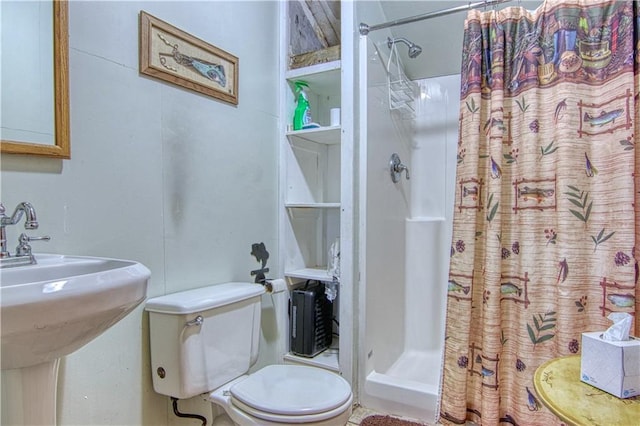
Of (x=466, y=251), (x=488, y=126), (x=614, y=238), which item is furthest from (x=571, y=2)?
(x=466, y=251)

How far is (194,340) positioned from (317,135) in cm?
116

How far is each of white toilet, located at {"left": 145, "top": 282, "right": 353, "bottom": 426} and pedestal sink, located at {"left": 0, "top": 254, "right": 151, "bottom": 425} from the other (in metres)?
0.35

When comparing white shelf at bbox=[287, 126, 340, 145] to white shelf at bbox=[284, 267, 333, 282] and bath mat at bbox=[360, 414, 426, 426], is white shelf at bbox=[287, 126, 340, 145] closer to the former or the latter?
white shelf at bbox=[284, 267, 333, 282]

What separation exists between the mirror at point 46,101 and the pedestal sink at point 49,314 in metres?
0.29

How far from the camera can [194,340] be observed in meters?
1.22

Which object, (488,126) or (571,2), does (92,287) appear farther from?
(571,2)

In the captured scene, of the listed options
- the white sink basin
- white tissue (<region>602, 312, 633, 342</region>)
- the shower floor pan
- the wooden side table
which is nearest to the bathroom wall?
the white sink basin

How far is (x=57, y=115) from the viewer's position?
1024 millimetres

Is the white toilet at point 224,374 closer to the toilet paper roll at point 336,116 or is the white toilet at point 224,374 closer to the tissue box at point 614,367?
the tissue box at point 614,367

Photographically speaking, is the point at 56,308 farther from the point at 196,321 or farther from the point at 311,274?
the point at 311,274

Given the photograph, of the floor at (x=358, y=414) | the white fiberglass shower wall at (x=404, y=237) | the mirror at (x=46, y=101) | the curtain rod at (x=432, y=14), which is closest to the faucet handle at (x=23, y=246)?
the mirror at (x=46, y=101)

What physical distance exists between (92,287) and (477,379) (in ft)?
4.81

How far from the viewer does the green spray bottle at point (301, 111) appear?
190 centimetres

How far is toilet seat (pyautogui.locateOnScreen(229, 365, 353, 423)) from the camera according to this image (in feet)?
3.62
